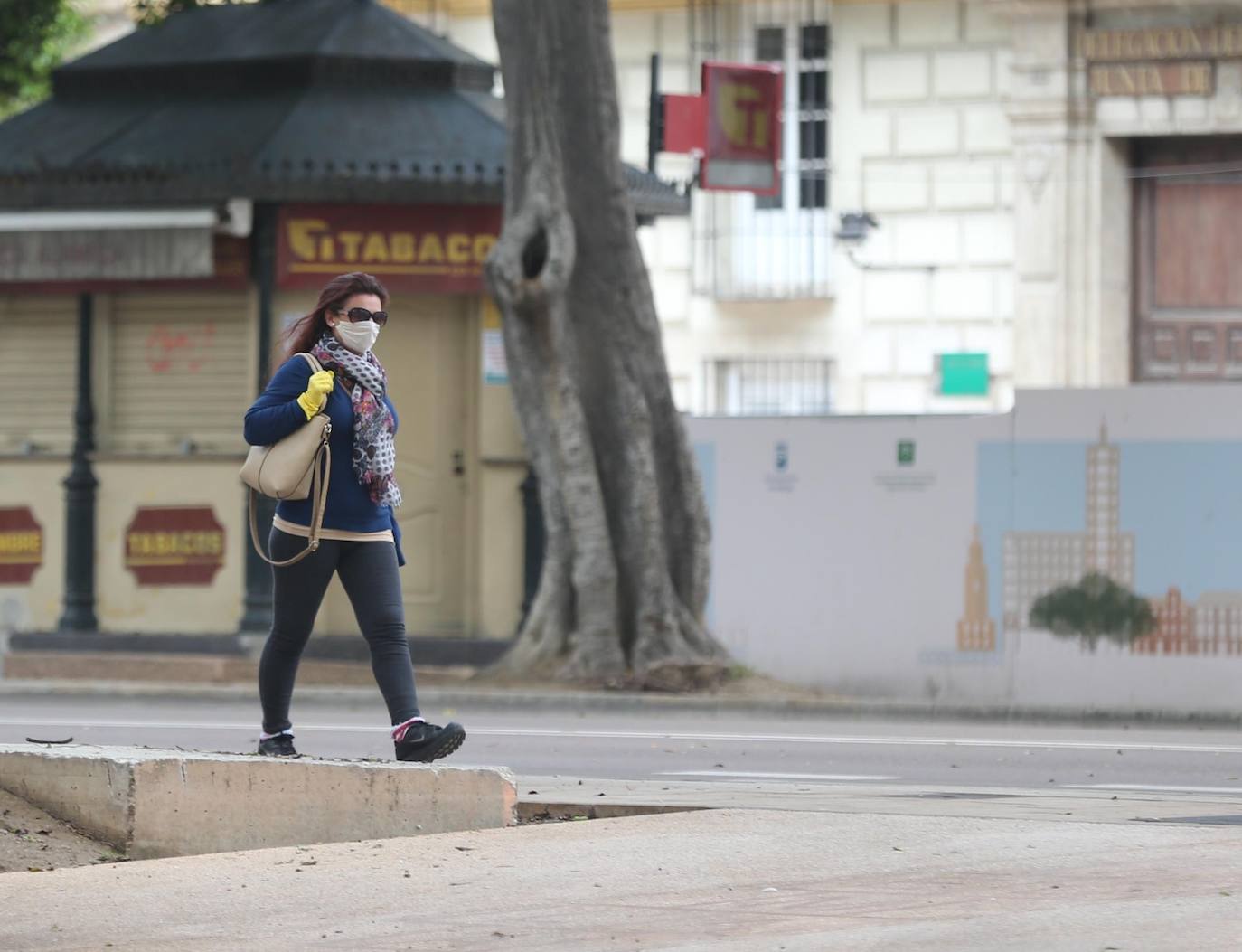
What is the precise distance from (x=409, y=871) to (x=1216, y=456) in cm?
957

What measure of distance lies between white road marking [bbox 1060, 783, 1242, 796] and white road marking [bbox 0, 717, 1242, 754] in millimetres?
1940

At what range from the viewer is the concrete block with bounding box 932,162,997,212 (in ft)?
82.2

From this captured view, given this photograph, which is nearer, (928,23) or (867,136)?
(928,23)

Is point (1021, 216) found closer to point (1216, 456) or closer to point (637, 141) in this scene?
point (637, 141)

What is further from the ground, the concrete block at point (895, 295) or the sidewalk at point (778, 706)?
the concrete block at point (895, 295)

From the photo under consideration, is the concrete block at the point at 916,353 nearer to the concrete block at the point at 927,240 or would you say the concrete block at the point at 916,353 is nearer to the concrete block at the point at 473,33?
the concrete block at the point at 927,240

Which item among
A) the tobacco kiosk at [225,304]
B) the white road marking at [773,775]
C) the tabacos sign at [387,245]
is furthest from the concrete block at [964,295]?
the white road marking at [773,775]

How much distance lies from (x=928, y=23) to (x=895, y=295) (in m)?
2.81

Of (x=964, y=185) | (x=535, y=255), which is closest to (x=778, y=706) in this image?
(x=535, y=255)

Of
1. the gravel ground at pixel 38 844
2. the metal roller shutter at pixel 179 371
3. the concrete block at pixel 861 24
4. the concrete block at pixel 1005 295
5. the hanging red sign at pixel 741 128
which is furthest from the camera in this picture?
the concrete block at pixel 861 24

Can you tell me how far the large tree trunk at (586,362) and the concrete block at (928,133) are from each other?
10321 millimetres

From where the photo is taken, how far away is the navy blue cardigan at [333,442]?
8281 millimetres

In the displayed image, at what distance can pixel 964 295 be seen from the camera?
82.5ft

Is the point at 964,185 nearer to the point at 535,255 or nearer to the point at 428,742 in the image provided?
the point at 535,255
